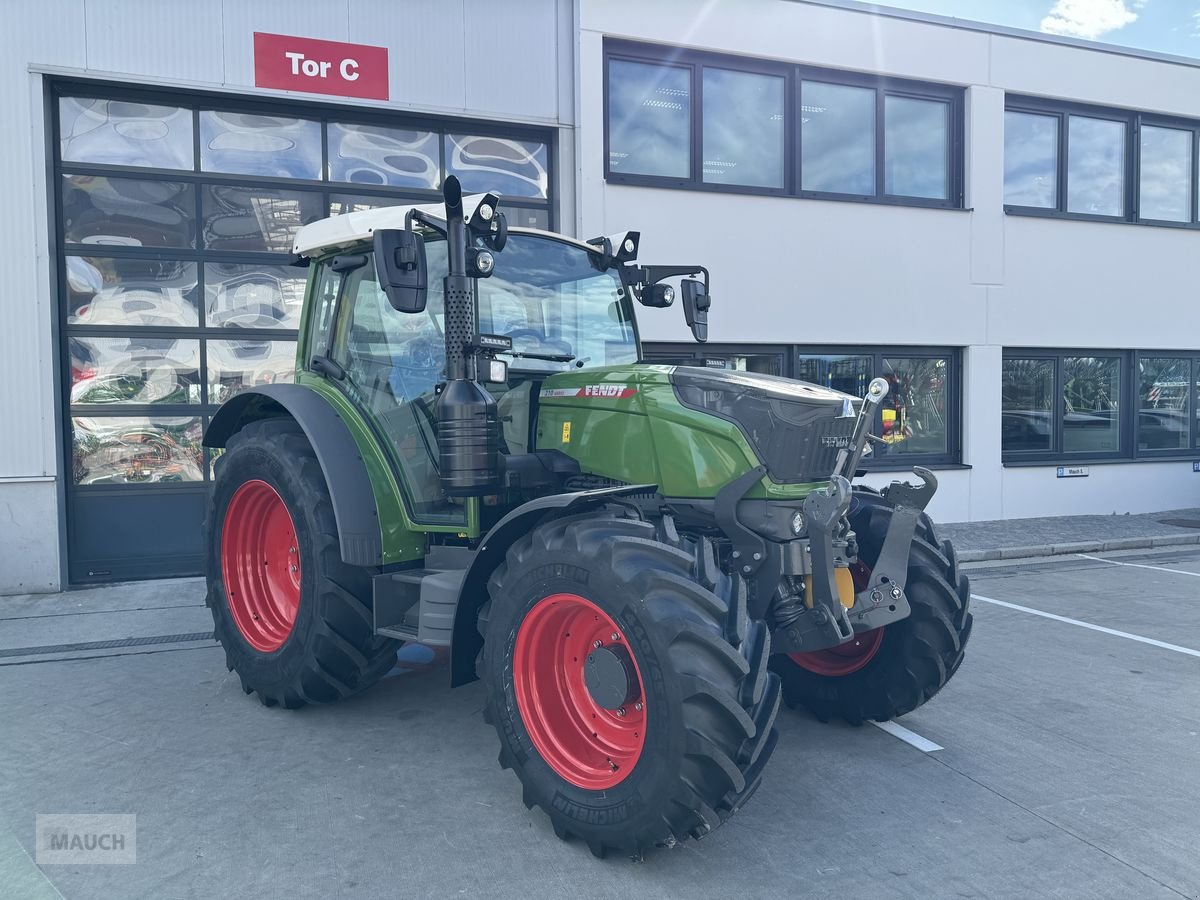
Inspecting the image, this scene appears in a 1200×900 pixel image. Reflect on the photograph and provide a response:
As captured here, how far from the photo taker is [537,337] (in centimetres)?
449

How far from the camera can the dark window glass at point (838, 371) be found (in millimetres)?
10359

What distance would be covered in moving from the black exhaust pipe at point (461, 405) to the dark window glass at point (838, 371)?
692cm

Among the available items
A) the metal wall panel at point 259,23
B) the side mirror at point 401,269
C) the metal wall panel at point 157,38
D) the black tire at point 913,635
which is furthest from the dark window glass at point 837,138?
the side mirror at point 401,269

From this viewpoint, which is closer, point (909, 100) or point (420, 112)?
point (420, 112)

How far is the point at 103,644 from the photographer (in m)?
6.08

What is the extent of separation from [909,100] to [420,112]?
586 centimetres

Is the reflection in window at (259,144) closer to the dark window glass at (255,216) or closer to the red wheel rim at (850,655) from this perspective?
the dark window glass at (255,216)

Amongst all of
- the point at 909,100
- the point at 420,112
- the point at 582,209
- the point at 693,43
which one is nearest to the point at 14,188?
the point at 420,112

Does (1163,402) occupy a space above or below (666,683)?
above

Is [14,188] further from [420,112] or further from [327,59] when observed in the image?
[420,112]

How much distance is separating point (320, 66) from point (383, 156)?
36.9 inches

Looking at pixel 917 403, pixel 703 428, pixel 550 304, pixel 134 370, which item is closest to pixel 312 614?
pixel 550 304

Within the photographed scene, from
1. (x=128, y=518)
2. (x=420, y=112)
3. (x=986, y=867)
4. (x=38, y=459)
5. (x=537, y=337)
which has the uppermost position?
(x=420, y=112)

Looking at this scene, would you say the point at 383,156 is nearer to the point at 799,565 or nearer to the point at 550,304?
the point at 550,304
